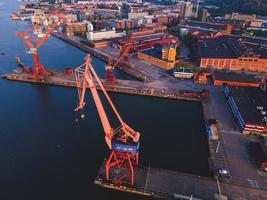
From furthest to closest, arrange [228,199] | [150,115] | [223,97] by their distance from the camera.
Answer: [223,97], [150,115], [228,199]

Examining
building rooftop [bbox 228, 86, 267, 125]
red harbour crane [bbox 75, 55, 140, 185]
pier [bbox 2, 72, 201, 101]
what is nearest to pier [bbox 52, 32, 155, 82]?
pier [bbox 2, 72, 201, 101]

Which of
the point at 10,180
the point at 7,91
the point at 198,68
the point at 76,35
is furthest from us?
the point at 76,35

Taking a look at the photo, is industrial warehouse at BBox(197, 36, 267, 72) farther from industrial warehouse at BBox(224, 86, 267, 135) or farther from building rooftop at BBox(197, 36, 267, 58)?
industrial warehouse at BBox(224, 86, 267, 135)

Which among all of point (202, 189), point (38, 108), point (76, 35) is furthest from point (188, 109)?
point (76, 35)

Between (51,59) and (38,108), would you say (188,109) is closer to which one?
(38,108)

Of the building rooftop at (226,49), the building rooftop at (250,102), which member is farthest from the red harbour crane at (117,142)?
the building rooftop at (226,49)

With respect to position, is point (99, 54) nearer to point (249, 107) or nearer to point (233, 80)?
point (233, 80)
